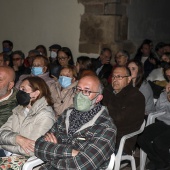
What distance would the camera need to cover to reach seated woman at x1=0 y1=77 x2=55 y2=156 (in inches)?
126

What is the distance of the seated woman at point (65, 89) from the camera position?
4441 mm

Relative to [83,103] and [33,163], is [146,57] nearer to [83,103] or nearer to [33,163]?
[83,103]

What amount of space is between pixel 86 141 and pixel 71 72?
1.86m

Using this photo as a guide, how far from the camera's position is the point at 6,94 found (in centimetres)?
386

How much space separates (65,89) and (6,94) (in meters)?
0.87

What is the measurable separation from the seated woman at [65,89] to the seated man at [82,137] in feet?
4.25

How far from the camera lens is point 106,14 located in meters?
7.08

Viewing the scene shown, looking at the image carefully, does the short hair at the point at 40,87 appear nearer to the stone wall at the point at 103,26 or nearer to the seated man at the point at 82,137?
the seated man at the point at 82,137

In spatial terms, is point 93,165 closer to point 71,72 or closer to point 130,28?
point 71,72

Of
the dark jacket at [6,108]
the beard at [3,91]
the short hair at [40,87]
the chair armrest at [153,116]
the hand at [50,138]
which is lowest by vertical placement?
the chair armrest at [153,116]

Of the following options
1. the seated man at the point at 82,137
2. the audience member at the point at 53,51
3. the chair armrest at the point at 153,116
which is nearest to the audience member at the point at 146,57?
the audience member at the point at 53,51

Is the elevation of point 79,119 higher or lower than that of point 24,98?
lower

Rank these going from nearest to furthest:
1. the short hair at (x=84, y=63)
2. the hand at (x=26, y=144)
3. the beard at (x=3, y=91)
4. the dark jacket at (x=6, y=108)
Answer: the hand at (x=26, y=144) < the dark jacket at (x=6, y=108) < the beard at (x=3, y=91) < the short hair at (x=84, y=63)

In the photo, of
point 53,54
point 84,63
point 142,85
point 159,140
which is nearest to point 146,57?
point 53,54
